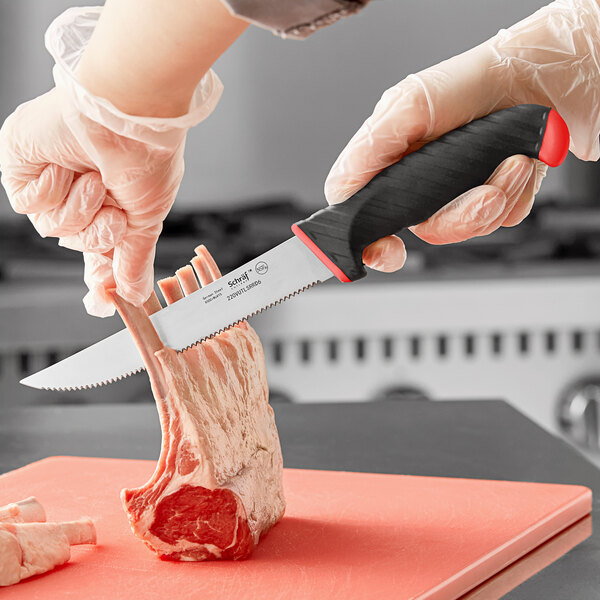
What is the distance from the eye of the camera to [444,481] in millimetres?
1365

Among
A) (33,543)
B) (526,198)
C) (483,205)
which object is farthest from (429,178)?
(33,543)

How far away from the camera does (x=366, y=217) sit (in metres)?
1.06

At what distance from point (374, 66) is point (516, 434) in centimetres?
172

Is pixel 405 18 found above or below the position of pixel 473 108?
above

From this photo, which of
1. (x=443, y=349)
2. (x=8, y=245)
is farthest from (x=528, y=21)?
(x=8, y=245)

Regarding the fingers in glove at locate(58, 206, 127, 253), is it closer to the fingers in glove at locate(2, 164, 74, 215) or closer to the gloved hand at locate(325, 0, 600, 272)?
the fingers in glove at locate(2, 164, 74, 215)

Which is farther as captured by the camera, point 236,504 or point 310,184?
point 310,184

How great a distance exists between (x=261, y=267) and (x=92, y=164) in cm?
25

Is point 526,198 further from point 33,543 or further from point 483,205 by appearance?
point 33,543

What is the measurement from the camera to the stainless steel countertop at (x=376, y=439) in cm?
150

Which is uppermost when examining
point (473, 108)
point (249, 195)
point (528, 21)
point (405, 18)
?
point (405, 18)

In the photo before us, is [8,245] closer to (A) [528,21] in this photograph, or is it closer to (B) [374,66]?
(B) [374,66]

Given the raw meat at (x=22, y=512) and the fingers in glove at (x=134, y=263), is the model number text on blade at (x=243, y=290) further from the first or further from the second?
the raw meat at (x=22, y=512)

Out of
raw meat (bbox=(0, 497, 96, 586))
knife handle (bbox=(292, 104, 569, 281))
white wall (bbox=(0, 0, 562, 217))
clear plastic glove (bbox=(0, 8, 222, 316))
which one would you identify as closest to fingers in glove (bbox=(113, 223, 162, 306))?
clear plastic glove (bbox=(0, 8, 222, 316))
